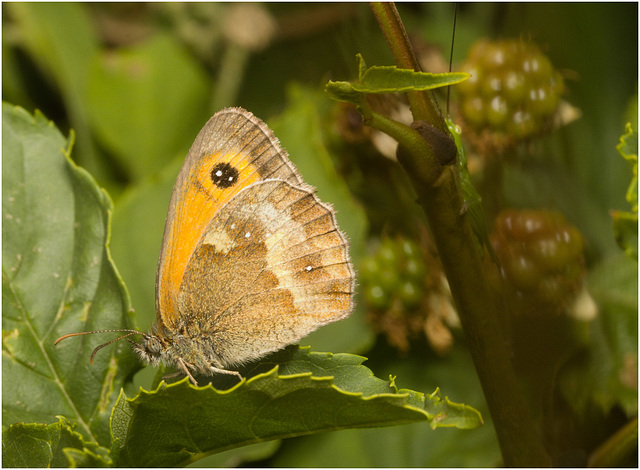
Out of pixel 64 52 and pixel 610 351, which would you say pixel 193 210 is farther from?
pixel 64 52

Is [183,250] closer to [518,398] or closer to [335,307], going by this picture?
[335,307]

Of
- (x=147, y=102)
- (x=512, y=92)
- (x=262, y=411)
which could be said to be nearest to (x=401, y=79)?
(x=262, y=411)

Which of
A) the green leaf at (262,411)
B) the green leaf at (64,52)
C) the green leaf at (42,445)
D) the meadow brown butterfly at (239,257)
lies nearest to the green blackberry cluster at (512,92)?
the meadow brown butterfly at (239,257)

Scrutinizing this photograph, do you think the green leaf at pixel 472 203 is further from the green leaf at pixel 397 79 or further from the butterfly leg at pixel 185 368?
the butterfly leg at pixel 185 368

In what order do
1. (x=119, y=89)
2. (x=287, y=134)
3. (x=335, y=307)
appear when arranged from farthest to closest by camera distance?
(x=119, y=89) < (x=287, y=134) < (x=335, y=307)

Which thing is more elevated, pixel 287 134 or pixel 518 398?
pixel 287 134

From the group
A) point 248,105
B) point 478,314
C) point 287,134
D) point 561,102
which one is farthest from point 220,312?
point 248,105

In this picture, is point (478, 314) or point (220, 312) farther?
point (220, 312)
